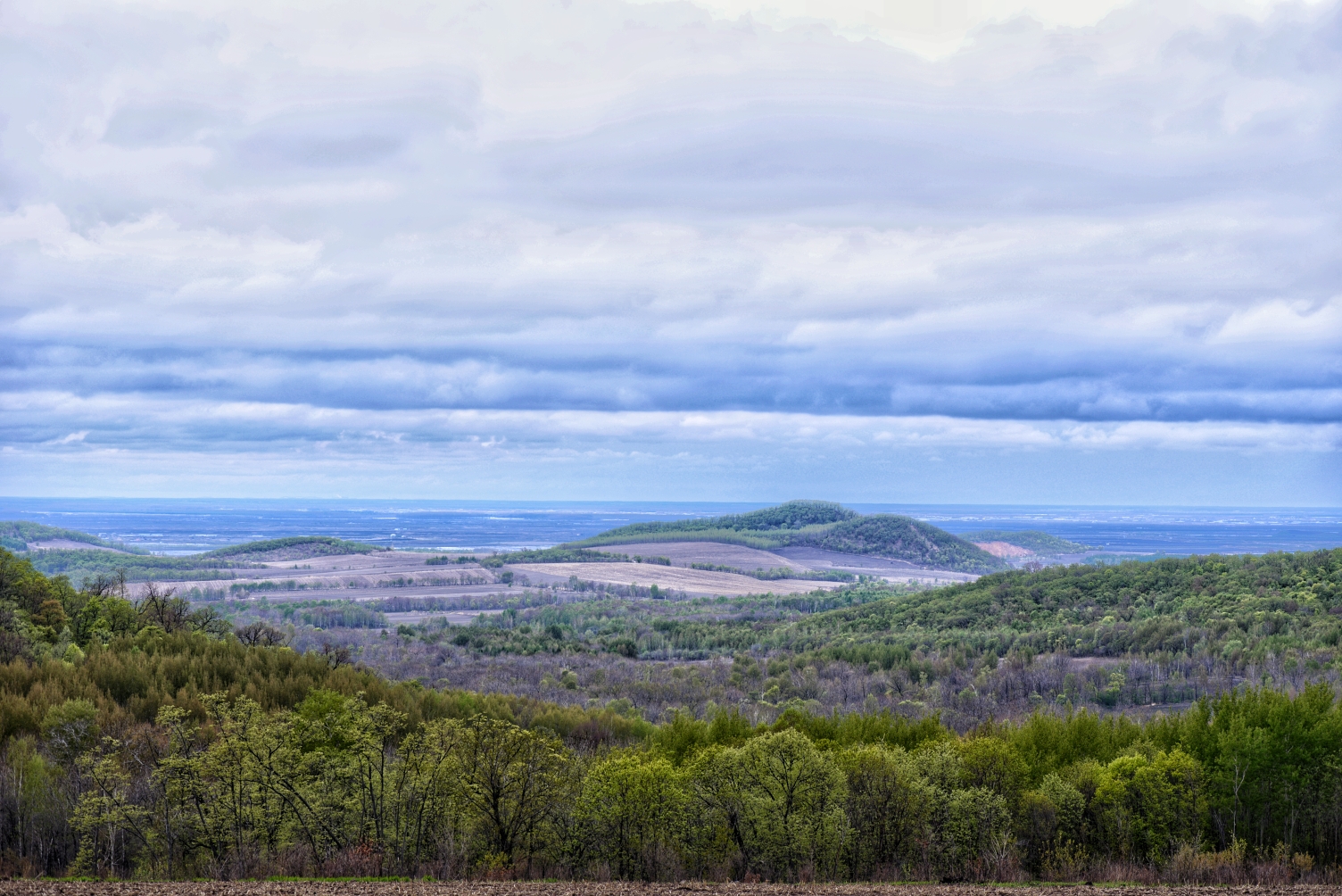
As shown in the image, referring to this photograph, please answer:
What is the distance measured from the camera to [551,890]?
27234 mm

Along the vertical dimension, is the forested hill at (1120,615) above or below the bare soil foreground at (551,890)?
below

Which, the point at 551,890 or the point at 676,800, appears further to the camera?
the point at 676,800

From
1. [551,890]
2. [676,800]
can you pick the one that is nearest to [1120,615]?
[676,800]

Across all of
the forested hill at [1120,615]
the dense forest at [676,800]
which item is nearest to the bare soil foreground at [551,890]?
the dense forest at [676,800]

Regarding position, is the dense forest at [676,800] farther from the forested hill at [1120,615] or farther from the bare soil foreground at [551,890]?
the forested hill at [1120,615]

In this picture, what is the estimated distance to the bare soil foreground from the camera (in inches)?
977

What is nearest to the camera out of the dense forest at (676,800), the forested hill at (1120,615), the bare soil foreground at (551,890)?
the bare soil foreground at (551,890)

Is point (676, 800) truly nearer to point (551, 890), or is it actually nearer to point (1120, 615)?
point (551, 890)

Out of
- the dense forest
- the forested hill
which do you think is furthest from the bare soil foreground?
the forested hill

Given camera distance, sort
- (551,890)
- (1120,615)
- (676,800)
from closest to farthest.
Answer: (551,890)
(676,800)
(1120,615)

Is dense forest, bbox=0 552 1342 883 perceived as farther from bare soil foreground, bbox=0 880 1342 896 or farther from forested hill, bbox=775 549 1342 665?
forested hill, bbox=775 549 1342 665

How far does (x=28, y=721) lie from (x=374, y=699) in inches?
711

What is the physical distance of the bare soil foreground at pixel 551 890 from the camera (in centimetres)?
2481

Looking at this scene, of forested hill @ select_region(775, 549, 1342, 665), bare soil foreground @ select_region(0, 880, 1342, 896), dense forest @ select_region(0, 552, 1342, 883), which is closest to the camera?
bare soil foreground @ select_region(0, 880, 1342, 896)
